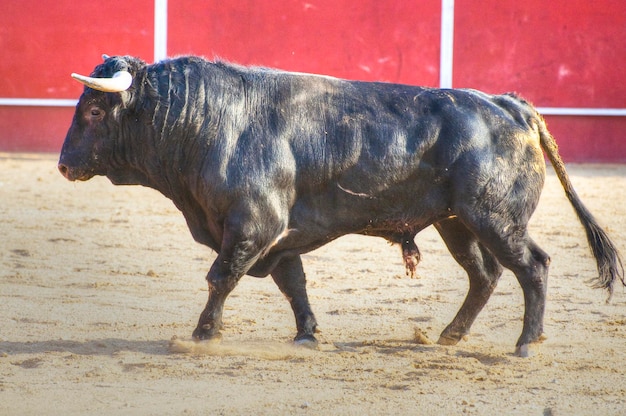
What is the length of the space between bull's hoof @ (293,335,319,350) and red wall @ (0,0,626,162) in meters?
8.24

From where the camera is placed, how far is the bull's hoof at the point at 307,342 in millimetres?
4926

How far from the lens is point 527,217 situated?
4.82m

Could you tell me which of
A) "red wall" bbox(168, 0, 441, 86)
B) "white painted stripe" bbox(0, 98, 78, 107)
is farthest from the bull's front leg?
"white painted stripe" bbox(0, 98, 78, 107)

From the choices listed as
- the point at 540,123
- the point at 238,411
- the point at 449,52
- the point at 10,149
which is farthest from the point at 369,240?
the point at 10,149

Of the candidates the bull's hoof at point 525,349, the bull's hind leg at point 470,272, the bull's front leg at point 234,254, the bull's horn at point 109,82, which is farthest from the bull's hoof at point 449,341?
the bull's horn at point 109,82

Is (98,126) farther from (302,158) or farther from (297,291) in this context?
(297,291)

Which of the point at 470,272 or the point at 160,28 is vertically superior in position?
the point at 160,28

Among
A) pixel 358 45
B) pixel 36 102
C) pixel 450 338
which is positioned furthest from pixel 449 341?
pixel 36 102

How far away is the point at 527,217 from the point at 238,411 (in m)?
1.76

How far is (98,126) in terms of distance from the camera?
15.7ft

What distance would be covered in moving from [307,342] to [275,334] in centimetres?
33

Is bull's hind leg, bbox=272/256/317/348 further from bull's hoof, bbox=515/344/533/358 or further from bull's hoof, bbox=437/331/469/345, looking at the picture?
bull's hoof, bbox=515/344/533/358

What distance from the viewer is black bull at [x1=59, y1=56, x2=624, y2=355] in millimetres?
4680

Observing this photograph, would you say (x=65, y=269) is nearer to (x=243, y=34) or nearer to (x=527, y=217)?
(x=527, y=217)
